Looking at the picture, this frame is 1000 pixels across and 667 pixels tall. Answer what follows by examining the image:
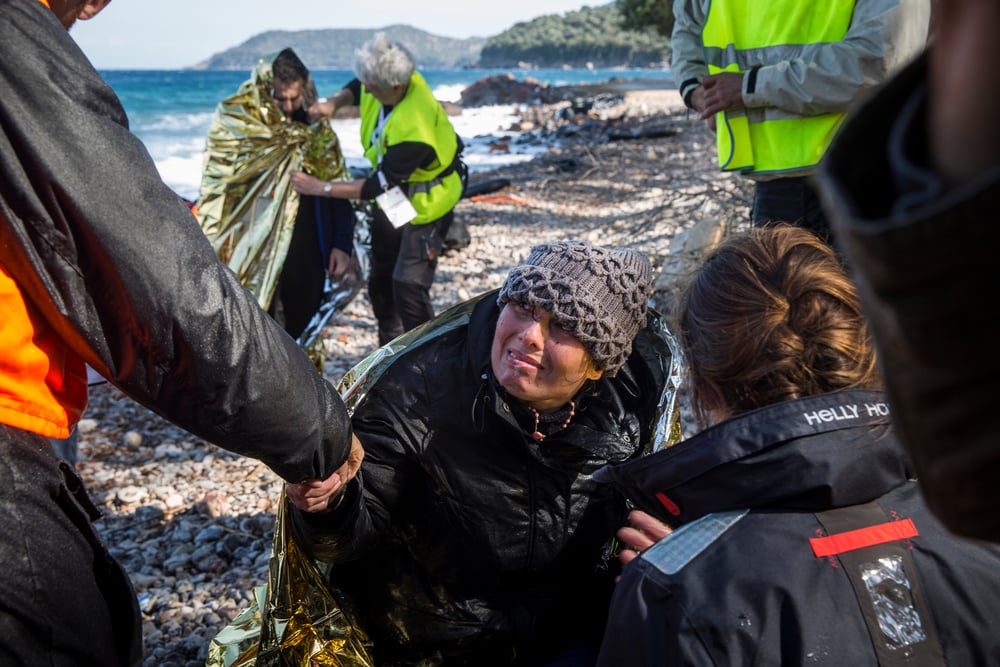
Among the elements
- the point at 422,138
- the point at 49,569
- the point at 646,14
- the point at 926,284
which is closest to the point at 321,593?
the point at 49,569

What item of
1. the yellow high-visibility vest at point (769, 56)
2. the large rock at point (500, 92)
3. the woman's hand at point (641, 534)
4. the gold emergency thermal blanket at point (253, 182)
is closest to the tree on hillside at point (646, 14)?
the gold emergency thermal blanket at point (253, 182)

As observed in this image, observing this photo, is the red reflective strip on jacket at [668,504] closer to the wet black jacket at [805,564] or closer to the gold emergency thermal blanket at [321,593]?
the wet black jacket at [805,564]

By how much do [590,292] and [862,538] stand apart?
3.22 ft

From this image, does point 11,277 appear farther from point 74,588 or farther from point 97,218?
point 74,588

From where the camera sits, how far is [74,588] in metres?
1.38

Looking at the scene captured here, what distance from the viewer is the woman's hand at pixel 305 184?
4.89m

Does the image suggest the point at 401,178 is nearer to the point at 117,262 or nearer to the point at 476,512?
the point at 476,512

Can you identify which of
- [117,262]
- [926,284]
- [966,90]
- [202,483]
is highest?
[966,90]

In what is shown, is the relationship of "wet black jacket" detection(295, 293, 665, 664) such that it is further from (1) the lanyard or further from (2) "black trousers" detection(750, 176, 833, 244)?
(1) the lanyard

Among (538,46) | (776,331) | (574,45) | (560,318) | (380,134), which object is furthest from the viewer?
(538,46)

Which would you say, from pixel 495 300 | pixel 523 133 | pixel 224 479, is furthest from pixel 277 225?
pixel 523 133

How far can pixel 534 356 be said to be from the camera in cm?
210

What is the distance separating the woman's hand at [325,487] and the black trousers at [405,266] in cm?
321

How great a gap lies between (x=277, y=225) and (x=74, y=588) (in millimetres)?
3745
